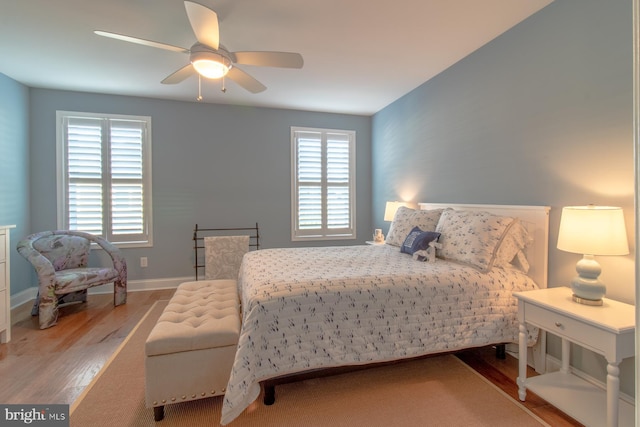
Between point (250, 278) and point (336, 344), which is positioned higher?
point (250, 278)

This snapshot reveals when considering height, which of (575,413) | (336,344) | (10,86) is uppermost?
(10,86)

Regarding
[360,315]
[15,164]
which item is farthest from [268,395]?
[15,164]

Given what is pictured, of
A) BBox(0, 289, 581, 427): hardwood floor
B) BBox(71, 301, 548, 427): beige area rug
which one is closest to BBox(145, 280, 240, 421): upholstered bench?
BBox(71, 301, 548, 427): beige area rug

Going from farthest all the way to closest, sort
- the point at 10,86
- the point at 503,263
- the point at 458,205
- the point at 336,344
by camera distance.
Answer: the point at 10,86 < the point at 458,205 < the point at 503,263 < the point at 336,344

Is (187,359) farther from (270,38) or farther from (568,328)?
(270,38)

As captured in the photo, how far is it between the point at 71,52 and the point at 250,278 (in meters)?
2.73

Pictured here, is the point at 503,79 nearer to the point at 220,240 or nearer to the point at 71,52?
the point at 220,240

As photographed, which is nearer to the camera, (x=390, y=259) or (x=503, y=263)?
(x=503, y=263)

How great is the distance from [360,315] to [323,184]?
302 centimetres

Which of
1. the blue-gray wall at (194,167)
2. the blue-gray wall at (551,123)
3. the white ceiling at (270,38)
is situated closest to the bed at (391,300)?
the blue-gray wall at (551,123)

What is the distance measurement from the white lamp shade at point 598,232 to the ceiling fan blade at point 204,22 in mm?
2366

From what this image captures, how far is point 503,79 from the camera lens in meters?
2.44

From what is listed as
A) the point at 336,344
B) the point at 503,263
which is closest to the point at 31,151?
the point at 336,344

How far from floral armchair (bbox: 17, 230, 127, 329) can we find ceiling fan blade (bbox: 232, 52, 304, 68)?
2.70 metres
